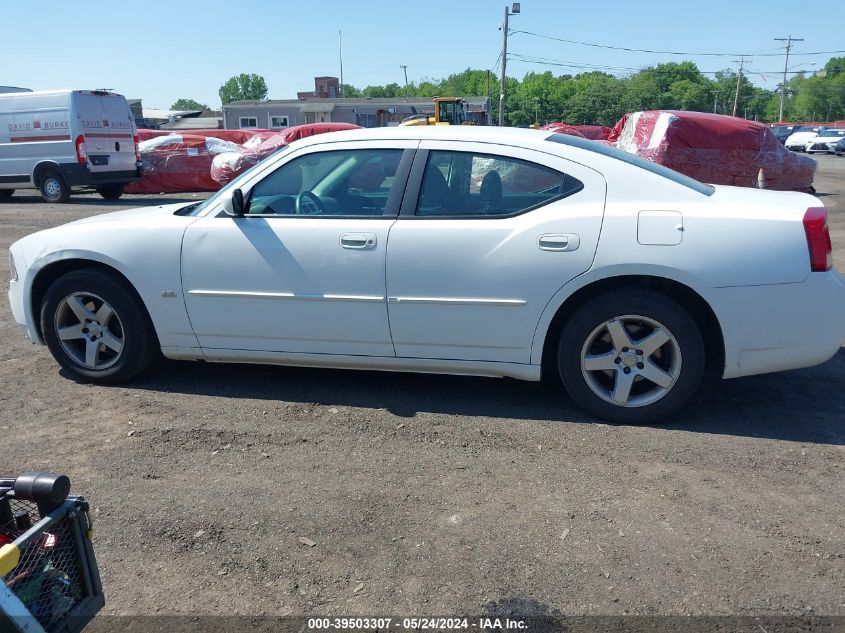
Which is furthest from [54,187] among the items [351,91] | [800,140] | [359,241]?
[351,91]

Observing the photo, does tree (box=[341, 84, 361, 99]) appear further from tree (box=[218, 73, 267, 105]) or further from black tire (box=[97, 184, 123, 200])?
black tire (box=[97, 184, 123, 200])

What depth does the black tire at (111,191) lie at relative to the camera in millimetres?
17531

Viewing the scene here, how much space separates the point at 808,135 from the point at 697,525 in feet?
171

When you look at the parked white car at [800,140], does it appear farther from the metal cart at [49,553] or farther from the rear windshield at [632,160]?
the metal cart at [49,553]

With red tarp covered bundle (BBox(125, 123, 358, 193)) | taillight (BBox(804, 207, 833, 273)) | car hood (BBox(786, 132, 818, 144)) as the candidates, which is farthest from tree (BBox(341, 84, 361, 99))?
taillight (BBox(804, 207, 833, 273))

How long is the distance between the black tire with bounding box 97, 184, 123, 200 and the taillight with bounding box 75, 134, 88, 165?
1.36 meters

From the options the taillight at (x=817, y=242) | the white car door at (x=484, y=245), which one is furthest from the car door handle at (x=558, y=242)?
the taillight at (x=817, y=242)

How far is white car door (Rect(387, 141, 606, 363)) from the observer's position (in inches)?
158

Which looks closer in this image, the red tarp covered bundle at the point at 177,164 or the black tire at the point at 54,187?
the black tire at the point at 54,187

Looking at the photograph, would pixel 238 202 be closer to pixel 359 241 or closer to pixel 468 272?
pixel 359 241

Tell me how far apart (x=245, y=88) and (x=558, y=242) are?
15905 cm

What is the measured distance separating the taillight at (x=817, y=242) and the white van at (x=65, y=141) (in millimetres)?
15297

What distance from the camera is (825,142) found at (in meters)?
44.6

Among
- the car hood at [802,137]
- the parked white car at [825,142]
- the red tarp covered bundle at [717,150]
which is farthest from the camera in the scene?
the car hood at [802,137]
